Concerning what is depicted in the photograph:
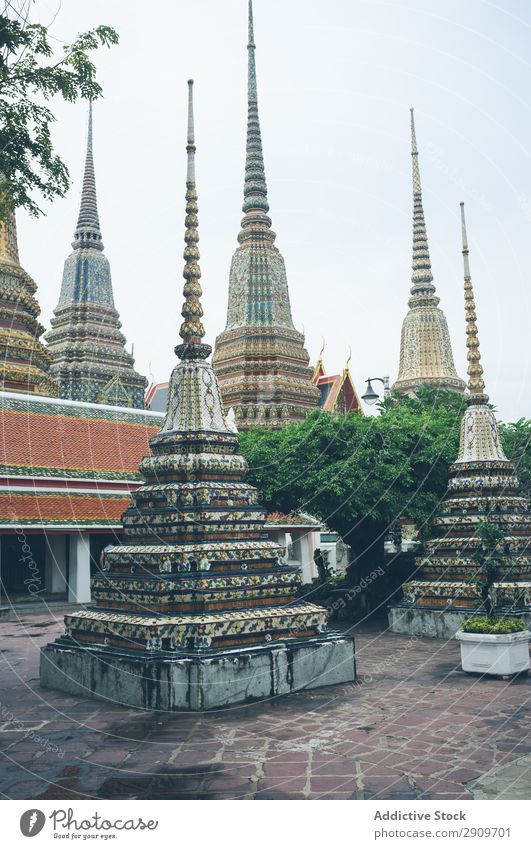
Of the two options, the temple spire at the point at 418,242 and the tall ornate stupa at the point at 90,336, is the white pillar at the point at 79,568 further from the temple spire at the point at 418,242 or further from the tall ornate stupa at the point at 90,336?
the temple spire at the point at 418,242

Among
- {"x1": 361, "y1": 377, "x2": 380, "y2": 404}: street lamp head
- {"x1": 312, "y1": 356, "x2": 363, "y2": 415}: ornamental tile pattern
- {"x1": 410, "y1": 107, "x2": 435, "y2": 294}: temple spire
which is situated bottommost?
{"x1": 361, "y1": 377, "x2": 380, "y2": 404}: street lamp head

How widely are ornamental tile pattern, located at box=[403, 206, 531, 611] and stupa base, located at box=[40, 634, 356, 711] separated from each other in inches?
215

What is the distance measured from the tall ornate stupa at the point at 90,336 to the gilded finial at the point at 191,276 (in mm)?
22554

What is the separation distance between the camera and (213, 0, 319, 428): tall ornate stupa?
29.6 meters

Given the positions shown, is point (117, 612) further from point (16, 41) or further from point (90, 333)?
point (90, 333)

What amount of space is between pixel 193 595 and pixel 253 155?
2776 cm

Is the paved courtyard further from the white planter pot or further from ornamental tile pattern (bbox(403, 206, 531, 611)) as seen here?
ornamental tile pattern (bbox(403, 206, 531, 611))

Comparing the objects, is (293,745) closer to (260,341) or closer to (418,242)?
(260,341)

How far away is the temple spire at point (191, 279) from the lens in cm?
1215

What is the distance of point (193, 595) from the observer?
10.1 m

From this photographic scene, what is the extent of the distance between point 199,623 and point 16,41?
7.27 meters

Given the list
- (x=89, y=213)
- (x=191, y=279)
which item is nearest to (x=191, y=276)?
(x=191, y=279)

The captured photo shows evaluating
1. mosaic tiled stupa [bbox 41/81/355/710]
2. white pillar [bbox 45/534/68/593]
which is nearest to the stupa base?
mosaic tiled stupa [bbox 41/81/355/710]

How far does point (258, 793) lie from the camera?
6.19 m
